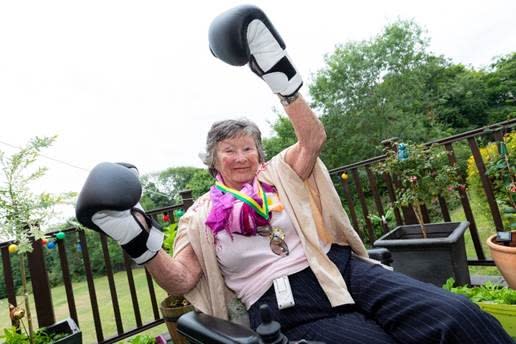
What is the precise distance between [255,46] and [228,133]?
0.42m

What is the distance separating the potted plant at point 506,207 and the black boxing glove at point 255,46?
51.7 inches

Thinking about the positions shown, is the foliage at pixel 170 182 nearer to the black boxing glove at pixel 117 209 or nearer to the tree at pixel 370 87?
the tree at pixel 370 87

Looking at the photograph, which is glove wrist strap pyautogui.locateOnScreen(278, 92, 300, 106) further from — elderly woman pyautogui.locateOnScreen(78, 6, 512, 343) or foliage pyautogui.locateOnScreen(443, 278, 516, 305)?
foliage pyautogui.locateOnScreen(443, 278, 516, 305)

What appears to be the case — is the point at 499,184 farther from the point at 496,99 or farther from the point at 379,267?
the point at 496,99

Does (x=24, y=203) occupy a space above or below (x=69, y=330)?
above

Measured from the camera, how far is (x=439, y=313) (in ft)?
2.85

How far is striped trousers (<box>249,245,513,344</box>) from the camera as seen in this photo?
0.84 metres

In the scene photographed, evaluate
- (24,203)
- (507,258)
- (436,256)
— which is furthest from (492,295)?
(24,203)

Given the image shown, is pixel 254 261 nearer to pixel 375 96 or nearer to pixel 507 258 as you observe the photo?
pixel 507 258

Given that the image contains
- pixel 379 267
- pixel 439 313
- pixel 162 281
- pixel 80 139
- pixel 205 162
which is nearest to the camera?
pixel 439 313

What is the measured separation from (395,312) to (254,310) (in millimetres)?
476

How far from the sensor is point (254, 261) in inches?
47.3

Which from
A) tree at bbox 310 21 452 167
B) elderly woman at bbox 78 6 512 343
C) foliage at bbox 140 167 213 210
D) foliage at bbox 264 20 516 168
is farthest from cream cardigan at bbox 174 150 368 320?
foliage at bbox 140 167 213 210

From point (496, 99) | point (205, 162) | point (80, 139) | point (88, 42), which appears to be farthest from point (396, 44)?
point (205, 162)
